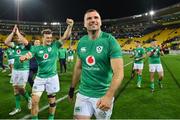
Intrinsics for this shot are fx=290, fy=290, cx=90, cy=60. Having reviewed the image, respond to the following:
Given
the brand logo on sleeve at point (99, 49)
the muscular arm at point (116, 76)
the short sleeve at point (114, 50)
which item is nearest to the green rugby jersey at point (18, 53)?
the brand logo on sleeve at point (99, 49)

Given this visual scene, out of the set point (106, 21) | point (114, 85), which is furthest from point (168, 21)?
point (114, 85)

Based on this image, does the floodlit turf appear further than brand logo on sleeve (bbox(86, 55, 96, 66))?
Yes

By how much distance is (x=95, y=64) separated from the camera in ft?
14.8

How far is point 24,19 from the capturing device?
101188mm

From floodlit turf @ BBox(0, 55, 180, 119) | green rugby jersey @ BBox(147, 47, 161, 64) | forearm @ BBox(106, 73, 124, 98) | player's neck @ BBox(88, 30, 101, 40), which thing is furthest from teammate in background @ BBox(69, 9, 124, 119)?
green rugby jersey @ BBox(147, 47, 161, 64)

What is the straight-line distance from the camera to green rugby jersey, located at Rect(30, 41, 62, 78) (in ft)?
25.4

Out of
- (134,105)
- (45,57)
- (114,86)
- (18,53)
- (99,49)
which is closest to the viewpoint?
(114,86)

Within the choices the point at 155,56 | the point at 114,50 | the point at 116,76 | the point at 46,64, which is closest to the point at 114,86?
the point at 116,76

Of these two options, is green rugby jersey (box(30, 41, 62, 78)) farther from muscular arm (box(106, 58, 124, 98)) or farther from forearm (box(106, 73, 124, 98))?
forearm (box(106, 73, 124, 98))

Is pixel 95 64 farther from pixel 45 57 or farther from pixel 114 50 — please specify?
pixel 45 57

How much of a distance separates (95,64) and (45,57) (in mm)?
3556

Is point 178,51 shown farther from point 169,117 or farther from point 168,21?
point 169,117

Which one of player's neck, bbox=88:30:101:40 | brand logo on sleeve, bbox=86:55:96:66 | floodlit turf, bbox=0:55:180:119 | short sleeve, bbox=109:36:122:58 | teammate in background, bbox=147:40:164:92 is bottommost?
floodlit turf, bbox=0:55:180:119

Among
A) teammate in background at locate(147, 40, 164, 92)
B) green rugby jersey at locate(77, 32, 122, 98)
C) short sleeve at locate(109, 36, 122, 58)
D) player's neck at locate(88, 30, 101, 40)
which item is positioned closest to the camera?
short sleeve at locate(109, 36, 122, 58)
